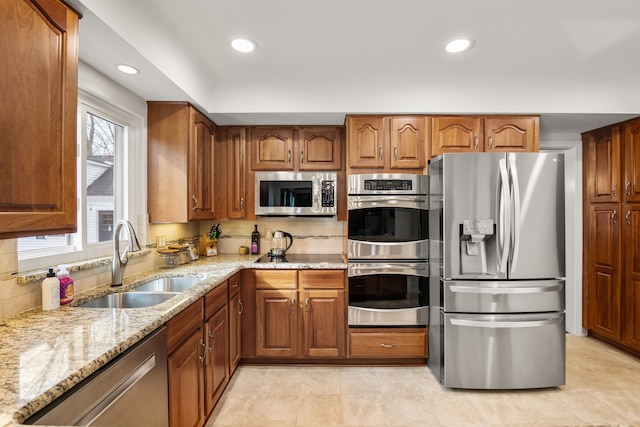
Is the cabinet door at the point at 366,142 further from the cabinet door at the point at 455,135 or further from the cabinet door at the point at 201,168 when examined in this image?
the cabinet door at the point at 201,168

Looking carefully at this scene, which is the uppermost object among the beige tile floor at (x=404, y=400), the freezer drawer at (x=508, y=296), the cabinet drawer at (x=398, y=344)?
the freezer drawer at (x=508, y=296)

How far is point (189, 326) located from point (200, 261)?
1.32 m

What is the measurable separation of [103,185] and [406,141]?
Result: 7.55ft

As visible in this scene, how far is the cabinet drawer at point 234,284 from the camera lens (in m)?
2.41

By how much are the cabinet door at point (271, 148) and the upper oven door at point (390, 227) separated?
0.82m

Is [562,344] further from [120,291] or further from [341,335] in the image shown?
[120,291]

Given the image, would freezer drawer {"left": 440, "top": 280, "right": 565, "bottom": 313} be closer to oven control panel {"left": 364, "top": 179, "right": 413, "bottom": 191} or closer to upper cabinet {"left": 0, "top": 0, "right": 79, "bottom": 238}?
oven control panel {"left": 364, "top": 179, "right": 413, "bottom": 191}

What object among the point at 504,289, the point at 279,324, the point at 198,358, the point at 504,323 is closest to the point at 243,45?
the point at 198,358

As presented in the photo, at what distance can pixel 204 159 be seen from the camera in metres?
2.83

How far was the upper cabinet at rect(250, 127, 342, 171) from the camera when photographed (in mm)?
3084

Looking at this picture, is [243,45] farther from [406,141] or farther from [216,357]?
[216,357]

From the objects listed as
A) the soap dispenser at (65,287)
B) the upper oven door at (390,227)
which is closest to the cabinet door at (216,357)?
the soap dispenser at (65,287)

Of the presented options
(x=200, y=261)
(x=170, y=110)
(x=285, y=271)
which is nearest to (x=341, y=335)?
(x=285, y=271)

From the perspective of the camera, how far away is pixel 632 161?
2908mm
